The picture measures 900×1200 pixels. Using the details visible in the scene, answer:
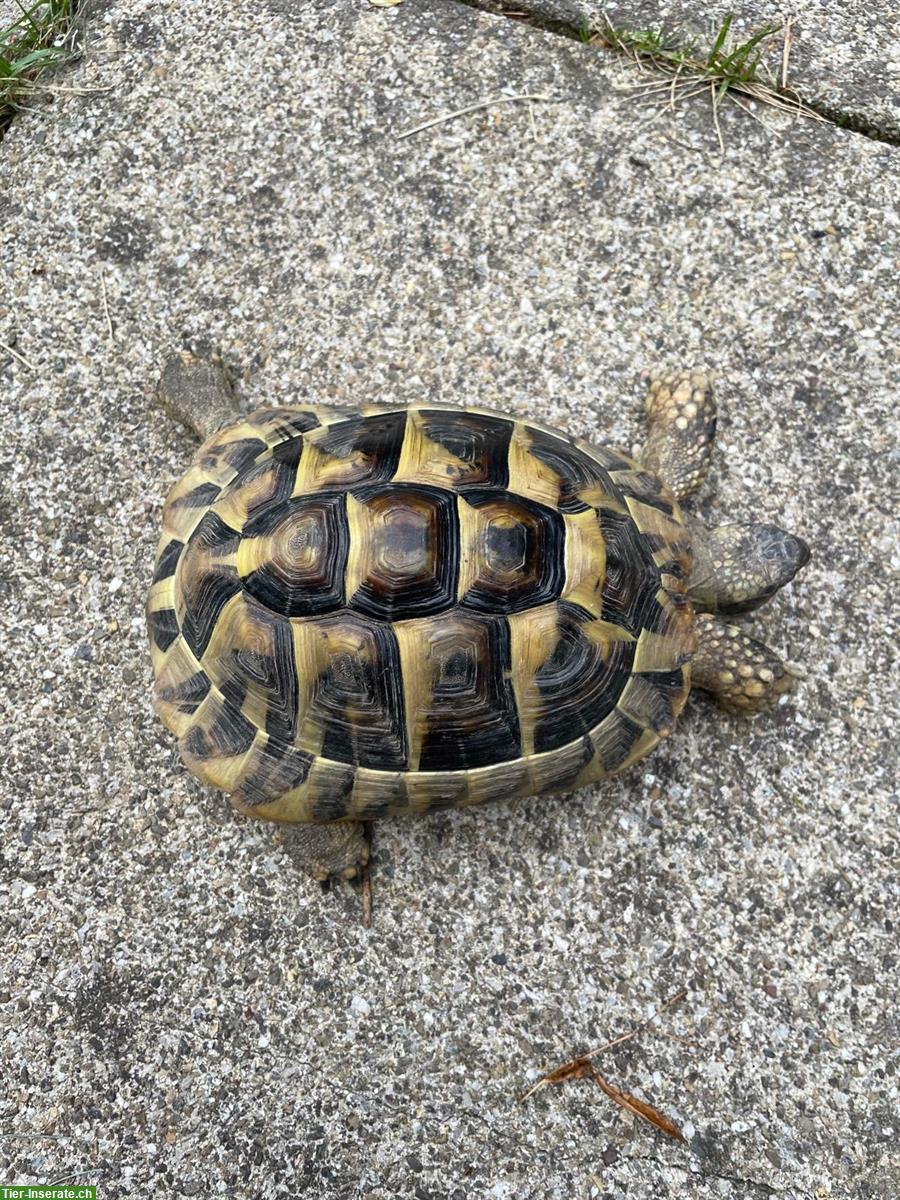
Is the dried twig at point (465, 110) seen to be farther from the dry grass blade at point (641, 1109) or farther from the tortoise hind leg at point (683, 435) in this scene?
the dry grass blade at point (641, 1109)

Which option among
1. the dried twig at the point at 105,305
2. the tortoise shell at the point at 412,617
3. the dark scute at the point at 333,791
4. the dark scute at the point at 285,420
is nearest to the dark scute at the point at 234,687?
the tortoise shell at the point at 412,617

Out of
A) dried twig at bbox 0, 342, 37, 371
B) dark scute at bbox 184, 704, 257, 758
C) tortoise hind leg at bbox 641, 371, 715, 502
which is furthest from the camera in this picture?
dried twig at bbox 0, 342, 37, 371

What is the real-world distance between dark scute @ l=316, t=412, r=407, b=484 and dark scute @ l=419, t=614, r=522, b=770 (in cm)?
39

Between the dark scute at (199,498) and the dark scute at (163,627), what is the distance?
266 mm

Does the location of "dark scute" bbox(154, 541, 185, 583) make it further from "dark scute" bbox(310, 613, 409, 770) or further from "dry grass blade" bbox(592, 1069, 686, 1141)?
"dry grass blade" bbox(592, 1069, 686, 1141)

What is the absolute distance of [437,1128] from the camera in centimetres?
211

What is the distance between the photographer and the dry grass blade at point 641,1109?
2104 mm

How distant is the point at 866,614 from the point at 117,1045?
224 centimetres

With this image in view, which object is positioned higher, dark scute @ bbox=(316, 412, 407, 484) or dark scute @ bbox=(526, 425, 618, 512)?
dark scute @ bbox=(316, 412, 407, 484)

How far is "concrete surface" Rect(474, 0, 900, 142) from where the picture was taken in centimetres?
268

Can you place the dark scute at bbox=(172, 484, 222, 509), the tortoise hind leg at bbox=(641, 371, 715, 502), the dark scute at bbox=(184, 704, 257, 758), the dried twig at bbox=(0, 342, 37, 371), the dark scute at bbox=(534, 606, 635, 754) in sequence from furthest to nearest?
the dried twig at bbox=(0, 342, 37, 371)
the tortoise hind leg at bbox=(641, 371, 715, 502)
the dark scute at bbox=(172, 484, 222, 509)
the dark scute at bbox=(184, 704, 257, 758)
the dark scute at bbox=(534, 606, 635, 754)

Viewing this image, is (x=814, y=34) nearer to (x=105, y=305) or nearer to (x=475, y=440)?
(x=475, y=440)

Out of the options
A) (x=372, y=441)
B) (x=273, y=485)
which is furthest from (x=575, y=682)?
(x=273, y=485)

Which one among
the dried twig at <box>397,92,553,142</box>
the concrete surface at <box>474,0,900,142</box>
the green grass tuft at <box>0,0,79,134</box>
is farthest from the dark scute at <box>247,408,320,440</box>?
the concrete surface at <box>474,0,900,142</box>
